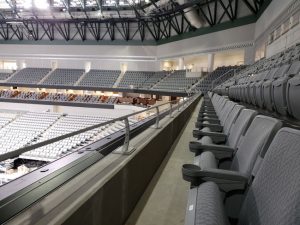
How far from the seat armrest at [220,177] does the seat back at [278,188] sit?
0.14m

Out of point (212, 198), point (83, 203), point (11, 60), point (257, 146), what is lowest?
point (83, 203)

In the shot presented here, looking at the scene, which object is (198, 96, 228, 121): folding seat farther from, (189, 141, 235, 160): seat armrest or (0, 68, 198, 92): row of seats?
(0, 68, 198, 92): row of seats

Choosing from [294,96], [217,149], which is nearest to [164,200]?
[217,149]

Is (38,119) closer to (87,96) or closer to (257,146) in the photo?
(87,96)

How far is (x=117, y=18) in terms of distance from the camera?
20.9 m

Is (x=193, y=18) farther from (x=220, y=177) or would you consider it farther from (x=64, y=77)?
(x=220, y=177)

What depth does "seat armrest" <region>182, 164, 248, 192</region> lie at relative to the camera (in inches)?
43.7

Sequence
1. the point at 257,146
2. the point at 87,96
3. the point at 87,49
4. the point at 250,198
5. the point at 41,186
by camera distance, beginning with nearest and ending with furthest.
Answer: the point at 250,198, the point at 257,146, the point at 41,186, the point at 87,96, the point at 87,49

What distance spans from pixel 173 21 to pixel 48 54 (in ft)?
39.2

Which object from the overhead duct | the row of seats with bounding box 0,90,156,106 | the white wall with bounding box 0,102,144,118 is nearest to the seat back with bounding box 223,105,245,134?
the overhead duct

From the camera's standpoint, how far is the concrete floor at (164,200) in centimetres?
184

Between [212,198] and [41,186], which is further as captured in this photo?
[41,186]

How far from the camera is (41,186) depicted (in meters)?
1.24

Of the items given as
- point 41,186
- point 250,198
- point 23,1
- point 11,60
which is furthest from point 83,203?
point 11,60
